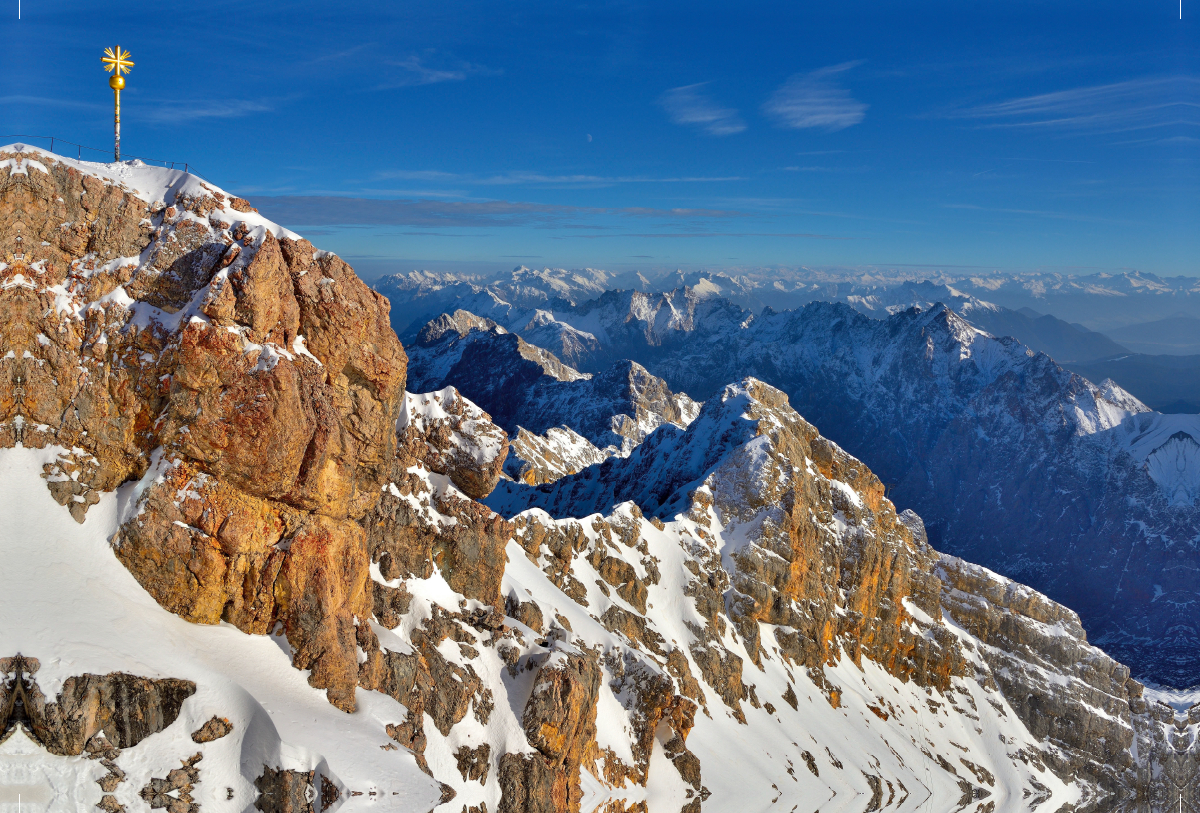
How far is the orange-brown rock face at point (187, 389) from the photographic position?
154ft

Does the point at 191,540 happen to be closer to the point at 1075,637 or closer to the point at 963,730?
the point at 963,730

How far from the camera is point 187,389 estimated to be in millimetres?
47188

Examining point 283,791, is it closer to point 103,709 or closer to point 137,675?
point 137,675

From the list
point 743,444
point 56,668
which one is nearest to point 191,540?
point 56,668

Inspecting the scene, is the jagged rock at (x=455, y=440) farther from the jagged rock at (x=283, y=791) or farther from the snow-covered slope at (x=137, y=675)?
the jagged rock at (x=283, y=791)

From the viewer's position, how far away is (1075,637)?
17950cm

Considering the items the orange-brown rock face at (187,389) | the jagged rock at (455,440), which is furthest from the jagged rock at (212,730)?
the jagged rock at (455,440)

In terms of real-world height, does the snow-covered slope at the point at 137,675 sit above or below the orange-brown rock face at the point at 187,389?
below

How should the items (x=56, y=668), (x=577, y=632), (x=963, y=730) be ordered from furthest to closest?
(x=963, y=730) → (x=577, y=632) → (x=56, y=668)

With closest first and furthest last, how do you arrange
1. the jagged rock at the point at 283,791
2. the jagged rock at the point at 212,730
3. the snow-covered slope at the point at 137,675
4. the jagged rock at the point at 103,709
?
the jagged rock at the point at 103,709 → the snow-covered slope at the point at 137,675 → the jagged rock at the point at 283,791 → the jagged rock at the point at 212,730

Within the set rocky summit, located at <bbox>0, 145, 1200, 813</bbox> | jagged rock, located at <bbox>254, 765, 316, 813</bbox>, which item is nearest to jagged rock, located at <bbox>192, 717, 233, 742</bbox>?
rocky summit, located at <bbox>0, 145, 1200, 813</bbox>

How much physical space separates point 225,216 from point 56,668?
32.1 metres

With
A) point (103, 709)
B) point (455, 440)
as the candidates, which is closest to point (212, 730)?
point (103, 709)

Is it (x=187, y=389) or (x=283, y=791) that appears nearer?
(x=283, y=791)
